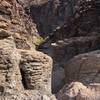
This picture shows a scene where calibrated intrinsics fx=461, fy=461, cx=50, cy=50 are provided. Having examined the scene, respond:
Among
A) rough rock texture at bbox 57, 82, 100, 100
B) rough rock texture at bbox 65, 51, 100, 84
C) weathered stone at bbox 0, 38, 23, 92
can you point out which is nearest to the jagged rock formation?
rough rock texture at bbox 65, 51, 100, 84

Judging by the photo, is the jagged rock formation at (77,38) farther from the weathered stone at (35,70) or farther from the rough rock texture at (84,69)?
the weathered stone at (35,70)

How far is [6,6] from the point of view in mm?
28094

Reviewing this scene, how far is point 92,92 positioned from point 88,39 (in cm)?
3238

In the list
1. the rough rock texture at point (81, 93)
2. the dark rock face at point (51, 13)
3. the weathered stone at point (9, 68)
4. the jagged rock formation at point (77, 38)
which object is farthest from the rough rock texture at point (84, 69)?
the dark rock face at point (51, 13)

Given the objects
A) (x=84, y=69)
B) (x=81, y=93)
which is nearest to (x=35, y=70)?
(x=81, y=93)

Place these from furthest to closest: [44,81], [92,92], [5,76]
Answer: [92,92] → [44,81] → [5,76]

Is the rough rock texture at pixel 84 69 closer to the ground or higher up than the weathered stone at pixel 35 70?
higher up

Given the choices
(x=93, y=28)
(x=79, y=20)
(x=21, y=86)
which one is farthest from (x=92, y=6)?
(x=21, y=86)

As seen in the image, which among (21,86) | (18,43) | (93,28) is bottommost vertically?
(21,86)

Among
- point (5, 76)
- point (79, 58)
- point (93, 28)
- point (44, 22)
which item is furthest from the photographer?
point (44, 22)

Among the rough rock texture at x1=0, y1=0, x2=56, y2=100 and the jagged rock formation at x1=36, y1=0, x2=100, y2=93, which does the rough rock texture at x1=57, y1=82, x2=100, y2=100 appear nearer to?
the rough rock texture at x1=0, y1=0, x2=56, y2=100

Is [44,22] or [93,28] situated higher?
[44,22]

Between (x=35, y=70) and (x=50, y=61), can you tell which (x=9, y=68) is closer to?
(x=35, y=70)

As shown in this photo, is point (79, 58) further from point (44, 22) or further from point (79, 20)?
point (44, 22)
